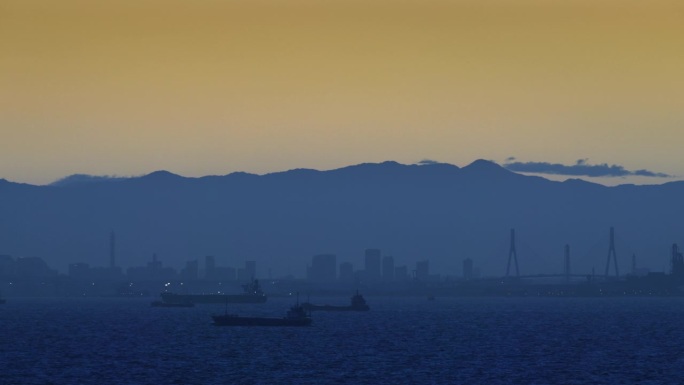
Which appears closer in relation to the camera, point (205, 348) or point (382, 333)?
point (205, 348)

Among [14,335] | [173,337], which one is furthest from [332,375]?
[14,335]

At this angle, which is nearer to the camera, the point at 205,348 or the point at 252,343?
the point at 205,348

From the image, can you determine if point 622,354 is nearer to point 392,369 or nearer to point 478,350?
point 478,350

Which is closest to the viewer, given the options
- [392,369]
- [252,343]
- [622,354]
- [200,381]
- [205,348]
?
[200,381]

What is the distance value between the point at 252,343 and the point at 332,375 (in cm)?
4865

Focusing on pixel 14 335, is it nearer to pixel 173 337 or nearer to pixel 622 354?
pixel 173 337

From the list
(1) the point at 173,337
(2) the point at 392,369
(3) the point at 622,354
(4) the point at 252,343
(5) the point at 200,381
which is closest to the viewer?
(5) the point at 200,381

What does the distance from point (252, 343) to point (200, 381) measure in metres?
53.0

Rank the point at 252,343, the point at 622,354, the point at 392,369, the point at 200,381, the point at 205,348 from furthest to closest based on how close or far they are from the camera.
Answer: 1. the point at 252,343
2. the point at 205,348
3. the point at 622,354
4. the point at 392,369
5. the point at 200,381

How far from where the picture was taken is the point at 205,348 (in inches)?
5817

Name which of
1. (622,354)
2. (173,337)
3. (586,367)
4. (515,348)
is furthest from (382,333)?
(586,367)

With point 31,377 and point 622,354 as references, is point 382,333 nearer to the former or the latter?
point 622,354

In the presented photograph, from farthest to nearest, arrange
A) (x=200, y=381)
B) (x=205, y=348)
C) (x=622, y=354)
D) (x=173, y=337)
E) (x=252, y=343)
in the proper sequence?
1. (x=173, y=337)
2. (x=252, y=343)
3. (x=205, y=348)
4. (x=622, y=354)
5. (x=200, y=381)

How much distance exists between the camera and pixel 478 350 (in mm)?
144000
